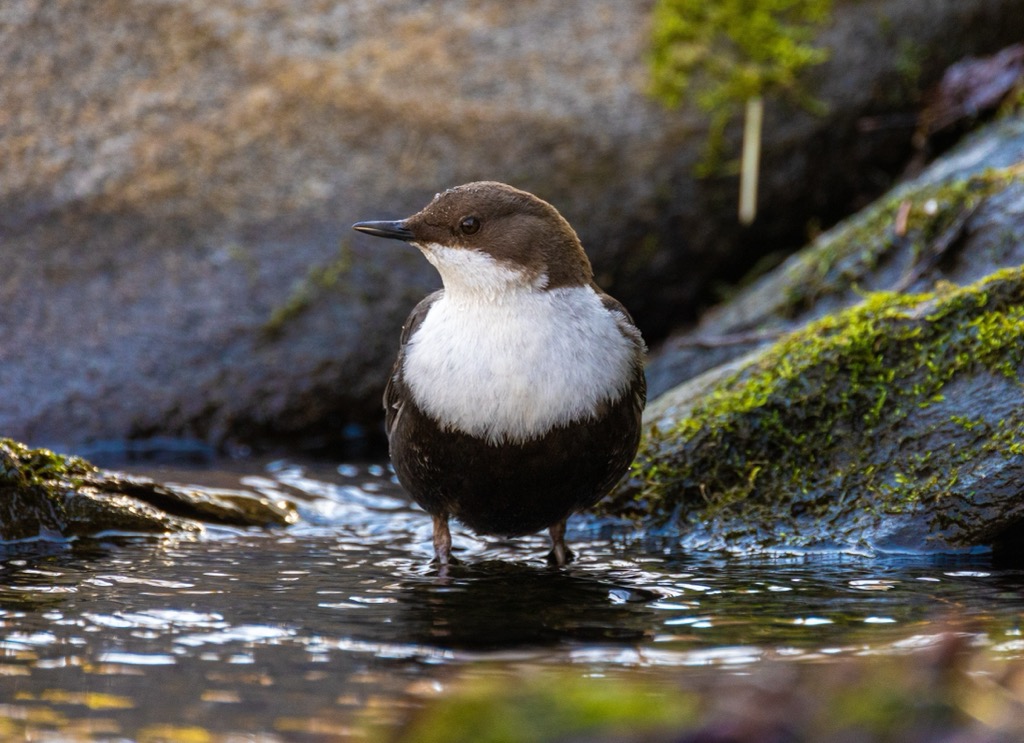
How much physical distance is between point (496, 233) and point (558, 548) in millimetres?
1268

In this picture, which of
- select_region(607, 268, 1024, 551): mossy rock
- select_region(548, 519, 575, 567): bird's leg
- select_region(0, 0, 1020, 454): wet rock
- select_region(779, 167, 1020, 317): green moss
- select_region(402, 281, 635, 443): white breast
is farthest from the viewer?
select_region(0, 0, 1020, 454): wet rock

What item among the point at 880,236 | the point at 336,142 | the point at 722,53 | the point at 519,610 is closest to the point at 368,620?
the point at 519,610

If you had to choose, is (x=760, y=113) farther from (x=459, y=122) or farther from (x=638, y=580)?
(x=638, y=580)

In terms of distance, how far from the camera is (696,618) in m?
3.74

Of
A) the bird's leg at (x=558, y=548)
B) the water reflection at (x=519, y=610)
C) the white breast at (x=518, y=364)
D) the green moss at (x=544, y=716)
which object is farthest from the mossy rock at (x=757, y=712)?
the bird's leg at (x=558, y=548)

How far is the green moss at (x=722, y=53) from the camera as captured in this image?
25.3 feet

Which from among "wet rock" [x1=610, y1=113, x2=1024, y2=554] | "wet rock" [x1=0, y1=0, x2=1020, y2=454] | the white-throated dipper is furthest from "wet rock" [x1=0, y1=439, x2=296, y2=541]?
"wet rock" [x1=0, y1=0, x2=1020, y2=454]

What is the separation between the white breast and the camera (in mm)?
4352

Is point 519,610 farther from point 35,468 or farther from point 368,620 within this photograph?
point 35,468

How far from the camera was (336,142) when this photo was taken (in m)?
7.82

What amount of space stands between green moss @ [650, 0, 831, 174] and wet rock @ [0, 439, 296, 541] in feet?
12.9

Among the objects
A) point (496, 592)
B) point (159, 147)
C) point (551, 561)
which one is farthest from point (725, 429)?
point (159, 147)

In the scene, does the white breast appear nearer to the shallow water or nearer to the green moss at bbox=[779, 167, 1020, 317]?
the shallow water

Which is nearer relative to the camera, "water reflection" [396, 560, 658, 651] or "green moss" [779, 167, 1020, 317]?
"water reflection" [396, 560, 658, 651]
